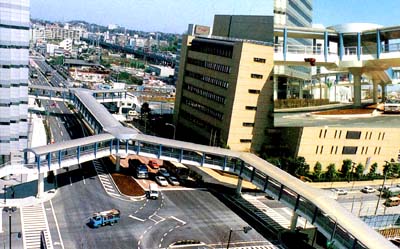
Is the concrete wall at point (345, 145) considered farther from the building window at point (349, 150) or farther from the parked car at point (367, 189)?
the parked car at point (367, 189)

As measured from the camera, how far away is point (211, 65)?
64250 mm

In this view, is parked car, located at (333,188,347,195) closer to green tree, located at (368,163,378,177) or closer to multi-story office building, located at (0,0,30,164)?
green tree, located at (368,163,378,177)

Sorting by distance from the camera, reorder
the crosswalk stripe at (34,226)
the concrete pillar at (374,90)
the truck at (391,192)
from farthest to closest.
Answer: the truck at (391,192) < the concrete pillar at (374,90) < the crosswalk stripe at (34,226)

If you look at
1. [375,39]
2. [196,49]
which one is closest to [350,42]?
[375,39]

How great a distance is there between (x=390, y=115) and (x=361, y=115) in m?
2.80

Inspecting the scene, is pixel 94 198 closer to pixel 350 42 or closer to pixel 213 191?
pixel 213 191

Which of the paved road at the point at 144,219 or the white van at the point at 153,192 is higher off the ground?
the white van at the point at 153,192

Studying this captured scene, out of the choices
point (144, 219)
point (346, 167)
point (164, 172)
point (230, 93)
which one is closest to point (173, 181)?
point (164, 172)

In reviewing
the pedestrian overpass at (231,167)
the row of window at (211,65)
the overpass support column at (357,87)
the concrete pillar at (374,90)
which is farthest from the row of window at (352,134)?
the concrete pillar at (374,90)

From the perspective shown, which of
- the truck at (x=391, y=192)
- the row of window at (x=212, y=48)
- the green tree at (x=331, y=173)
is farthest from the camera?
the row of window at (x=212, y=48)

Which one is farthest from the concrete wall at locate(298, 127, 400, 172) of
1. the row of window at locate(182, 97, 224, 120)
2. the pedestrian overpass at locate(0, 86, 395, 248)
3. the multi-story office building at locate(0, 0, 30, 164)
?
the multi-story office building at locate(0, 0, 30, 164)

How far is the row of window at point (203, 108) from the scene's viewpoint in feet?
203

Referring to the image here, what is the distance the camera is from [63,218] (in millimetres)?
37062

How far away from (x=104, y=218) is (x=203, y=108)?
32.8m
